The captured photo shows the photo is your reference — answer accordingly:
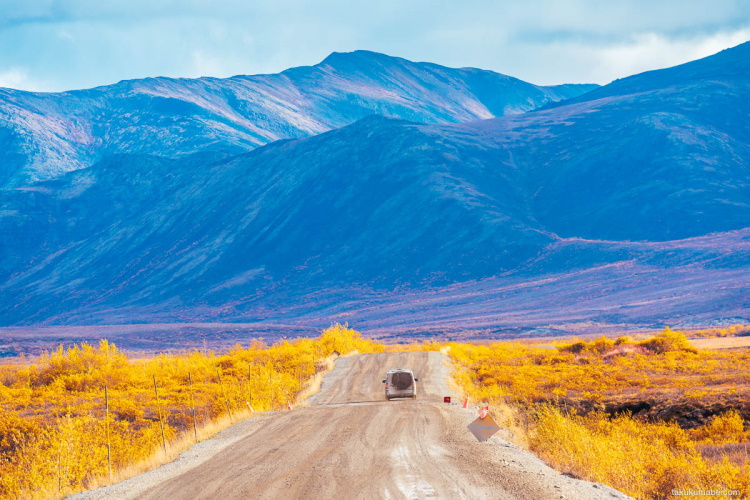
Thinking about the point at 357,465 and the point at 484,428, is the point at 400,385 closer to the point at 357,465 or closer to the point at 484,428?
the point at 484,428

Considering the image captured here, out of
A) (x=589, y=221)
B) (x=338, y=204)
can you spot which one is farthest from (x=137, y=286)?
(x=589, y=221)

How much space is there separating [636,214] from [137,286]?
378 feet

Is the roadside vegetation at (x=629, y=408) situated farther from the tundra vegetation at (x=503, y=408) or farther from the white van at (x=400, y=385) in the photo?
the white van at (x=400, y=385)

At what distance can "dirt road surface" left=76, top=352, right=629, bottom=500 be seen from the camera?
43.7 ft

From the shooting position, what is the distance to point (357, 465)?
1533 cm

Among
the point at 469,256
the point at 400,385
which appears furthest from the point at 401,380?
the point at 469,256

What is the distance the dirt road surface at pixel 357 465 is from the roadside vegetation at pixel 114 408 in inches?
76.4

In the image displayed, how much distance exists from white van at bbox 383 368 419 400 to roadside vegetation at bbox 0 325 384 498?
4043mm

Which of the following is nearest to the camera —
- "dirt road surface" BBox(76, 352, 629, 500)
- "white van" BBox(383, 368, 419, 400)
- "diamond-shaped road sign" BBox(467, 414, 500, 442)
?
"dirt road surface" BBox(76, 352, 629, 500)

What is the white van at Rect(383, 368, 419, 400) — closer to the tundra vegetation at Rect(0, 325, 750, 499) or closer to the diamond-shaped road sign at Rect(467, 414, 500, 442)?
the tundra vegetation at Rect(0, 325, 750, 499)

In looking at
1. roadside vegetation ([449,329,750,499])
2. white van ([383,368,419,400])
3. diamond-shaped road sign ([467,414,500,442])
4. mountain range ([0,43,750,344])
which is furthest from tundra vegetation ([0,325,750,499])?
mountain range ([0,43,750,344])

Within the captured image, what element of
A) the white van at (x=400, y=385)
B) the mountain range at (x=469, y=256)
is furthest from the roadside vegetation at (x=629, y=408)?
the mountain range at (x=469, y=256)

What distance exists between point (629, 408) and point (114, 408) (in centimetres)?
1868

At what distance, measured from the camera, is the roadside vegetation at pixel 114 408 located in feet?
61.6
